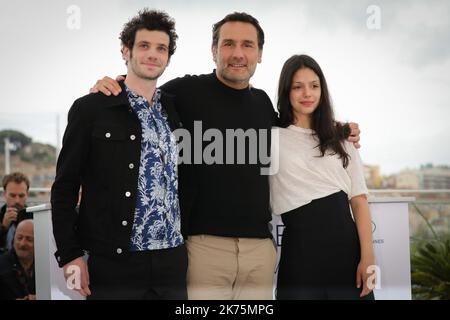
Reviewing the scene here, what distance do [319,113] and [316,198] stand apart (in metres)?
0.41

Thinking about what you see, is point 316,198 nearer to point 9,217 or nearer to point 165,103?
point 165,103

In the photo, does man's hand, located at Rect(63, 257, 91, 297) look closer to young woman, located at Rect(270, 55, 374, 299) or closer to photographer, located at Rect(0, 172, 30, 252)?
young woman, located at Rect(270, 55, 374, 299)

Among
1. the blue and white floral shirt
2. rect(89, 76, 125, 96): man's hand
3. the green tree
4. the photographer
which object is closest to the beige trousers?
the blue and white floral shirt

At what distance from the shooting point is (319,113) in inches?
84.5

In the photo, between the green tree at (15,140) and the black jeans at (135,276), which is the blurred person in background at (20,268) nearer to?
the green tree at (15,140)

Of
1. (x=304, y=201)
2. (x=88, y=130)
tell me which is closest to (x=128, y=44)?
(x=88, y=130)

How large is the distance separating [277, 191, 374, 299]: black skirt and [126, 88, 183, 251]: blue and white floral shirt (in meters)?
0.51

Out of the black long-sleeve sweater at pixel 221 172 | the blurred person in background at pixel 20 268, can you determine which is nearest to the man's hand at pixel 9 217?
the blurred person in background at pixel 20 268

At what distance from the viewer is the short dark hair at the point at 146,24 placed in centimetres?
189

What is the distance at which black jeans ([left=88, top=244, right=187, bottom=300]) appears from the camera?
1.74 m

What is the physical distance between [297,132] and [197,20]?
91cm

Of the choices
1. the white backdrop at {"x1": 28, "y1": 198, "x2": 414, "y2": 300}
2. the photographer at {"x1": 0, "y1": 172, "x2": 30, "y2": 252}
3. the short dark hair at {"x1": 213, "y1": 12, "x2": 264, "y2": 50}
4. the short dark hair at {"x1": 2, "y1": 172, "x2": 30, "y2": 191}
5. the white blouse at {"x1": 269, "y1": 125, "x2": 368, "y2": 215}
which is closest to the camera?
the white blouse at {"x1": 269, "y1": 125, "x2": 368, "y2": 215}

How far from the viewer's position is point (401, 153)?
314 cm
